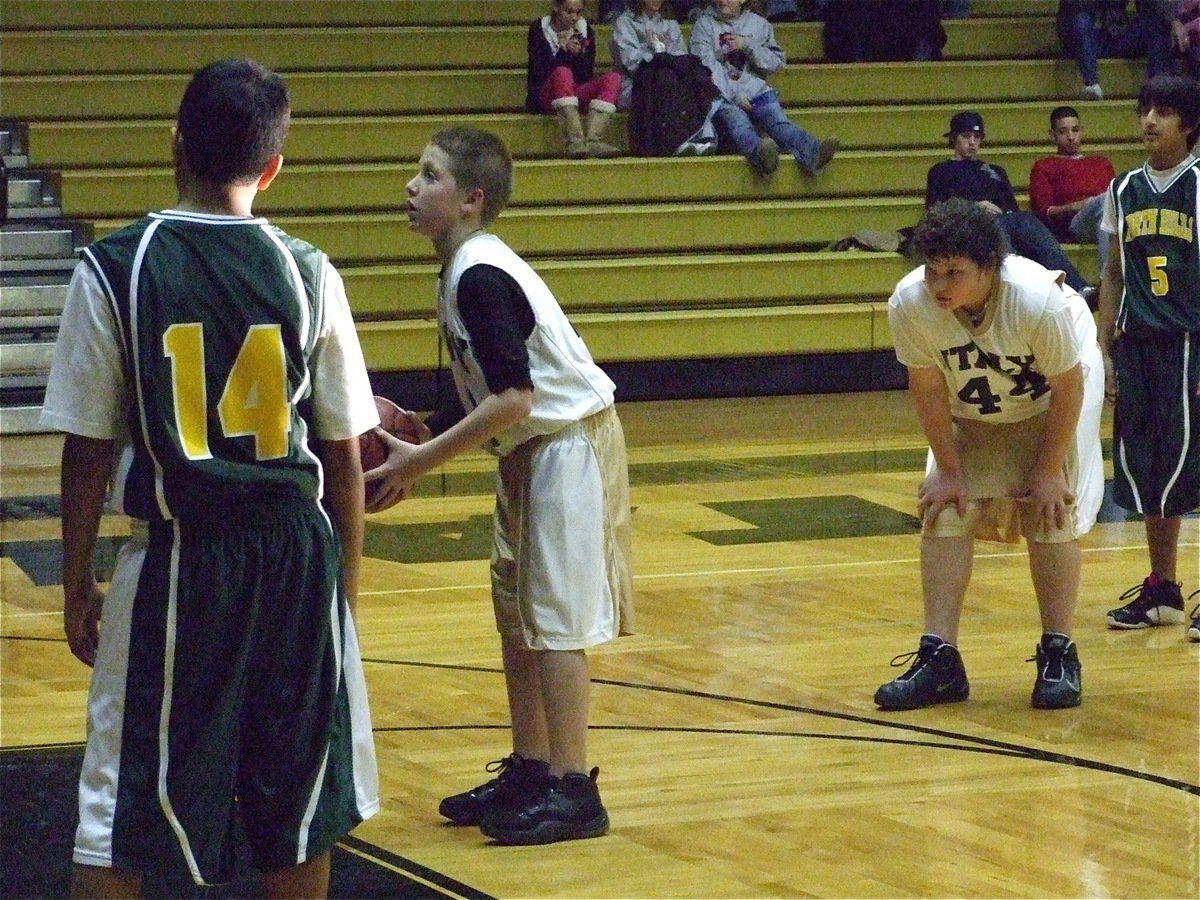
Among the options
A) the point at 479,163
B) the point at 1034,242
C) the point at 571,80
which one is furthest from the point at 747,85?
the point at 479,163

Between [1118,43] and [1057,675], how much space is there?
9313mm

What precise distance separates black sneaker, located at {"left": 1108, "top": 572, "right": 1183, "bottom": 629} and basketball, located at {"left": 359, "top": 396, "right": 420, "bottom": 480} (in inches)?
109

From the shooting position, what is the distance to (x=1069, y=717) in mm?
4656

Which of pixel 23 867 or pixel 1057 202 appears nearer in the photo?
pixel 23 867

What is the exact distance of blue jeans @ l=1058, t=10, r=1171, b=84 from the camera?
42.3 feet

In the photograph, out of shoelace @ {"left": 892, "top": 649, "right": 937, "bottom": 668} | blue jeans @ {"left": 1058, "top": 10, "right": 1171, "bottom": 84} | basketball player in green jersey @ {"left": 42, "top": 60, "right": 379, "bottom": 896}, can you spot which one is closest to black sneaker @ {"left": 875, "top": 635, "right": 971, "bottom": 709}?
shoelace @ {"left": 892, "top": 649, "right": 937, "bottom": 668}

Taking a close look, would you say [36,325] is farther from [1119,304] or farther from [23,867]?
[23,867]

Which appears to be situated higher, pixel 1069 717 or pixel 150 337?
pixel 150 337

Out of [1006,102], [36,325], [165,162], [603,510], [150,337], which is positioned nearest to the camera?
[150,337]

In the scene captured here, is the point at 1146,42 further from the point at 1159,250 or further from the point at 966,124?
the point at 1159,250

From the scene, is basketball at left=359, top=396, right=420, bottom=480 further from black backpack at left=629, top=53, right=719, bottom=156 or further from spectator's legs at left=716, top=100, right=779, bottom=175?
spectator's legs at left=716, top=100, right=779, bottom=175

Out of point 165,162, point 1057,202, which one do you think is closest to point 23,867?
point 165,162

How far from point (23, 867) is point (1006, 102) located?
10657 millimetres

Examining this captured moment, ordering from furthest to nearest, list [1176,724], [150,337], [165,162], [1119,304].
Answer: [165,162] → [1119,304] → [1176,724] → [150,337]
